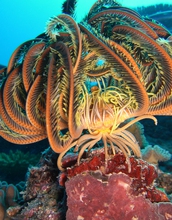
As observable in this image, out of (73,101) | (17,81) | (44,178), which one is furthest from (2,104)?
(44,178)

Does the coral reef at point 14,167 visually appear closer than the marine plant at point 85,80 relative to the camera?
No

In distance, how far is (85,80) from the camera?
2.90m

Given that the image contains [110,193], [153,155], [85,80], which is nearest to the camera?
[110,193]

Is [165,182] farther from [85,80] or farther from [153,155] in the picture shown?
[85,80]

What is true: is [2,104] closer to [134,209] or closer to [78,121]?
[78,121]

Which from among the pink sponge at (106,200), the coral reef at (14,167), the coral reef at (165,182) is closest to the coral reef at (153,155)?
the coral reef at (165,182)

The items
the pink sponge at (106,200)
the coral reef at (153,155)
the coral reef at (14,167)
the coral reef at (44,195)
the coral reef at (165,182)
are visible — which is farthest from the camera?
the coral reef at (14,167)

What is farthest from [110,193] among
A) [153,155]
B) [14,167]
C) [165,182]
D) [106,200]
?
[14,167]

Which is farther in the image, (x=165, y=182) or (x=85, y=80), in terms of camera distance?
(x=165, y=182)

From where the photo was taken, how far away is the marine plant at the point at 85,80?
256 cm

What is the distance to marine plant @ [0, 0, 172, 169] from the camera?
8.39 feet

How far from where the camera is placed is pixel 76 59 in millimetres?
2584

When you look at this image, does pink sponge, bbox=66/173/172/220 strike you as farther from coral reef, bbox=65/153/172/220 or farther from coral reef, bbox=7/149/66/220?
coral reef, bbox=7/149/66/220

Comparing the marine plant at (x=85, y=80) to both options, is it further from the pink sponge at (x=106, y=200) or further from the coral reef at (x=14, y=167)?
the coral reef at (x=14, y=167)
